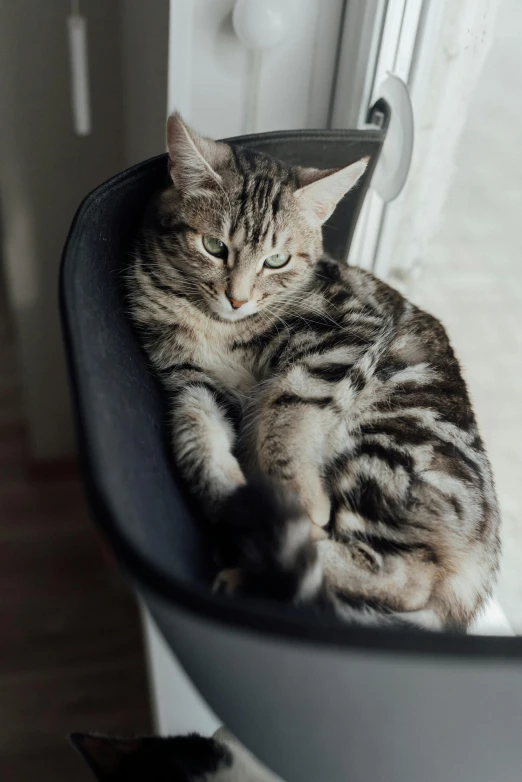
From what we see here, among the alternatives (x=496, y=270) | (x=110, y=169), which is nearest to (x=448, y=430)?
(x=496, y=270)

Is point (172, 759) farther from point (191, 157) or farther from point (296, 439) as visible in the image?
point (191, 157)

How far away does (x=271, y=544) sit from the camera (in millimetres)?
528

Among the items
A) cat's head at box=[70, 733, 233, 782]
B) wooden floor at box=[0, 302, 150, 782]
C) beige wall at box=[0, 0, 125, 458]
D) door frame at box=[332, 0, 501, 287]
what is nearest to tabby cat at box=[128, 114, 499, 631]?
door frame at box=[332, 0, 501, 287]

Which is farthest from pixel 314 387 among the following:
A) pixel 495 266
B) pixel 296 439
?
pixel 495 266

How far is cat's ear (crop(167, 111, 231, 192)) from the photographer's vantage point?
0.80 meters

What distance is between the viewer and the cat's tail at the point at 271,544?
525 millimetres

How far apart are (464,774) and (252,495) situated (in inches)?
9.5

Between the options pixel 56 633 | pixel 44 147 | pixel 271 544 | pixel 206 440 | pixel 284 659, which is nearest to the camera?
pixel 284 659

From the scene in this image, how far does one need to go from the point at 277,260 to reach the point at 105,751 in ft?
2.32

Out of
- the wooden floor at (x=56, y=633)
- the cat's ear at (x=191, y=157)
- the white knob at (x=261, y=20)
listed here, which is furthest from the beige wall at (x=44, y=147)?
the cat's ear at (x=191, y=157)

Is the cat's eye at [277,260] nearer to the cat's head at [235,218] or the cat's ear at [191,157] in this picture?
the cat's head at [235,218]

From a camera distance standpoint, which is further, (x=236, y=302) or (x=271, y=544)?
(x=236, y=302)

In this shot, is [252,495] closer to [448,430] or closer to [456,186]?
[448,430]

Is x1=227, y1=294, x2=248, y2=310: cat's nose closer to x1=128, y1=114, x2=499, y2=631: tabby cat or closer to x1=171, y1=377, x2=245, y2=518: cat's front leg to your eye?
x1=128, y1=114, x2=499, y2=631: tabby cat
